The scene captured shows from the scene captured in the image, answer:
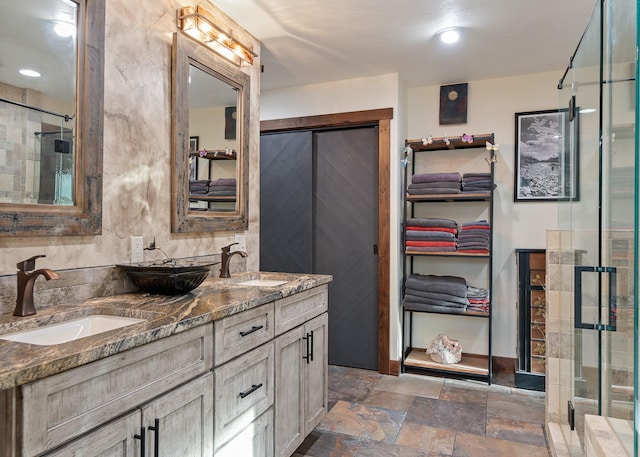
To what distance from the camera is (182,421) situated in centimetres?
142

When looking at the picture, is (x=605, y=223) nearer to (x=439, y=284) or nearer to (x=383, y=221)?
(x=439, y=284)

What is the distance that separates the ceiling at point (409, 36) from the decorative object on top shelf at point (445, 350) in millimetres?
2268

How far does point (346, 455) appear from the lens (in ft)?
7.68

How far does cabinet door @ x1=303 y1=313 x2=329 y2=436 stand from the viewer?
237 centimetres

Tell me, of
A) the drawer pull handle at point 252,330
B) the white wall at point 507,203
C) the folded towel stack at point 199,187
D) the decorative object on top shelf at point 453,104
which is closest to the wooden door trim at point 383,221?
the decorative object on top shelf at point 453,104

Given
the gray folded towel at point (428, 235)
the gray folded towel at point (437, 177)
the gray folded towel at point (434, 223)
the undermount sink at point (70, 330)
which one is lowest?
the undermount sink at point (70, 330)

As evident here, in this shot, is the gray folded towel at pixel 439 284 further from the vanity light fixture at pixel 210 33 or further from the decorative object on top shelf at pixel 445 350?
the vanity light fixture at pixel 210 33

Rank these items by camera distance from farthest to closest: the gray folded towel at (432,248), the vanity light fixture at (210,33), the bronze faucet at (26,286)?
the gray folded towel at (432,248)
the vanity light fixture at (210,33)
the bronze faucet at (26,286)

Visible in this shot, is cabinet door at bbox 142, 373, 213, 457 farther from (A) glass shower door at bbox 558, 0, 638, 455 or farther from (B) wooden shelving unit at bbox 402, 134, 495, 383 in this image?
(B) wooden shelving unit at bbox 402, 134, 495, 383

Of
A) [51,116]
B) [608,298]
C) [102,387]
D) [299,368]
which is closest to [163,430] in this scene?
[102,387]

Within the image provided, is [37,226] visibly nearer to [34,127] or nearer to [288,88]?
[34,127]

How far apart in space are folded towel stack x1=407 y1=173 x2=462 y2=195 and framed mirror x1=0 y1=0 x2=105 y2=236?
2.48 m

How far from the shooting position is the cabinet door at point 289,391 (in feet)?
6.79

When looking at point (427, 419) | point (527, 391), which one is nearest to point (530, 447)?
→ point (427, 419)
